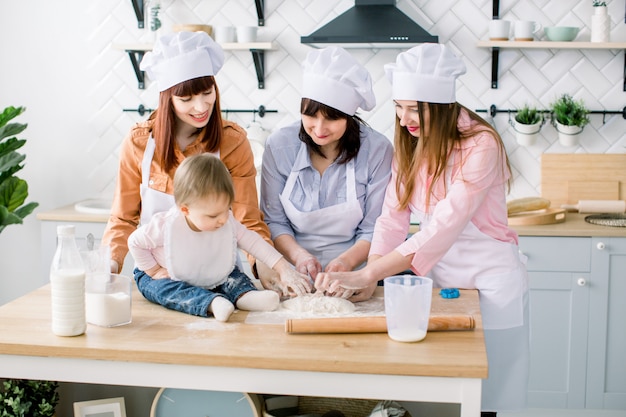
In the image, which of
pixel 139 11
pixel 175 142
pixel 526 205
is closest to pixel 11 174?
pixel 139 11

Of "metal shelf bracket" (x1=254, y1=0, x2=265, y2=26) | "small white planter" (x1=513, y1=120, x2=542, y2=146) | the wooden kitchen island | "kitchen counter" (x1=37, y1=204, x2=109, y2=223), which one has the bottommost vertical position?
the wooden kitchen island

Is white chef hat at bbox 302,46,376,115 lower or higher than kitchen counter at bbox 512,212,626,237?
higher

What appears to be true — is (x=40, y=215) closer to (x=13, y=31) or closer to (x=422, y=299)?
(x=13, y=31)

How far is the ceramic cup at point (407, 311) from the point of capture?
1.72m

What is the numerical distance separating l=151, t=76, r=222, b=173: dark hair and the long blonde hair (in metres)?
0.50

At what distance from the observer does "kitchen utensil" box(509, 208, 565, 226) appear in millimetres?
3506

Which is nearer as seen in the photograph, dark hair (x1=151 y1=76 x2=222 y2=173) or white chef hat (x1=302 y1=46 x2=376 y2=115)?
dark hair (x1=151 y1=76 x2=222 y2=173)

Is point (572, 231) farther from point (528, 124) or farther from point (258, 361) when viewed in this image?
point (258, 361)

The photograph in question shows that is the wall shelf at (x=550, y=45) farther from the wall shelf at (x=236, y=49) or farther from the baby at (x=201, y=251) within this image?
the baby at (x=201, y=251)

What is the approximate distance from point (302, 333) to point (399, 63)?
2.67 ft

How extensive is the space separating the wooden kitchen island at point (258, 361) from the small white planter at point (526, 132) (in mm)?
2242

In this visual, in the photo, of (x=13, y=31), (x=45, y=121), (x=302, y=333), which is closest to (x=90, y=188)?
(x=45, y=121)

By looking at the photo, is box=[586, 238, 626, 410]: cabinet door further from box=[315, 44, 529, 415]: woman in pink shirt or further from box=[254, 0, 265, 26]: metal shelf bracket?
box=[254, 0, 265, 26]: metal shelf bracket

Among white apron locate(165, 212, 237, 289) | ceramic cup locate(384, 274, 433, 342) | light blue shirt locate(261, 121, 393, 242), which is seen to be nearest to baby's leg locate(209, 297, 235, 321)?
white apron locate(165, 212, 237, 289)
